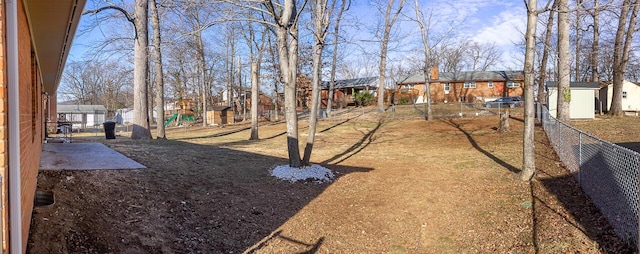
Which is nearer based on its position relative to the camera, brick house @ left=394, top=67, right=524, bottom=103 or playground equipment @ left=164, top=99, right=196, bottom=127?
playground equipment @ left=164, top=99, right=196, bottom=127

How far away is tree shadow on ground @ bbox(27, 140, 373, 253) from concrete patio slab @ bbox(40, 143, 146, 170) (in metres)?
0.34

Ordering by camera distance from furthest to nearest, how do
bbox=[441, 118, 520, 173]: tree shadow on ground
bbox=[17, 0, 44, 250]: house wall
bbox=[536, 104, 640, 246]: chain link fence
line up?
bbox=[441, 118, 520, 173]: tree shadow on ground, bbox=[536, 104, 640, 246]: chain link fence, bbox=[17, 0, 44, 250]: house wall

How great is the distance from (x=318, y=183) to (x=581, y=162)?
5266 millimetres

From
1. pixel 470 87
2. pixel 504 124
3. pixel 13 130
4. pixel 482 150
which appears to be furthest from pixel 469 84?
pixel 13 130

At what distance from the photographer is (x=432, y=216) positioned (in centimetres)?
695

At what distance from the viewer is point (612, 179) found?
18.7ft

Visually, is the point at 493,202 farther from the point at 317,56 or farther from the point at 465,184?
the point at 317,56

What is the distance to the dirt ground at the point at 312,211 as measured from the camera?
493 cm

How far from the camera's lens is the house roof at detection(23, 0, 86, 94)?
4016 mm

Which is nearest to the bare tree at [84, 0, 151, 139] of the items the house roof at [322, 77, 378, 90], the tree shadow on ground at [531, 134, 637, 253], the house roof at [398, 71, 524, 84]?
the tree shadow on ground at [531, 134, 637, 253]

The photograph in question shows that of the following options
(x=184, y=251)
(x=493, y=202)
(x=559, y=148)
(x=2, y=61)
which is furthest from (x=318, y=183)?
(x=2, y=61)

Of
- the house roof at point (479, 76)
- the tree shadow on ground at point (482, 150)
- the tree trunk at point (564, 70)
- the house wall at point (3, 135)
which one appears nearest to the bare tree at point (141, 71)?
the tree shadow on ground at point (482, 150)

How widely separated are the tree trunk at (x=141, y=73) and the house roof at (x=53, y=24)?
9276mm

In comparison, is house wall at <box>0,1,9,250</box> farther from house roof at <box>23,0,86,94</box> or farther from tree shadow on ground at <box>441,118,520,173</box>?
tree shadow on ground at <box>441,118,520,173</box>
